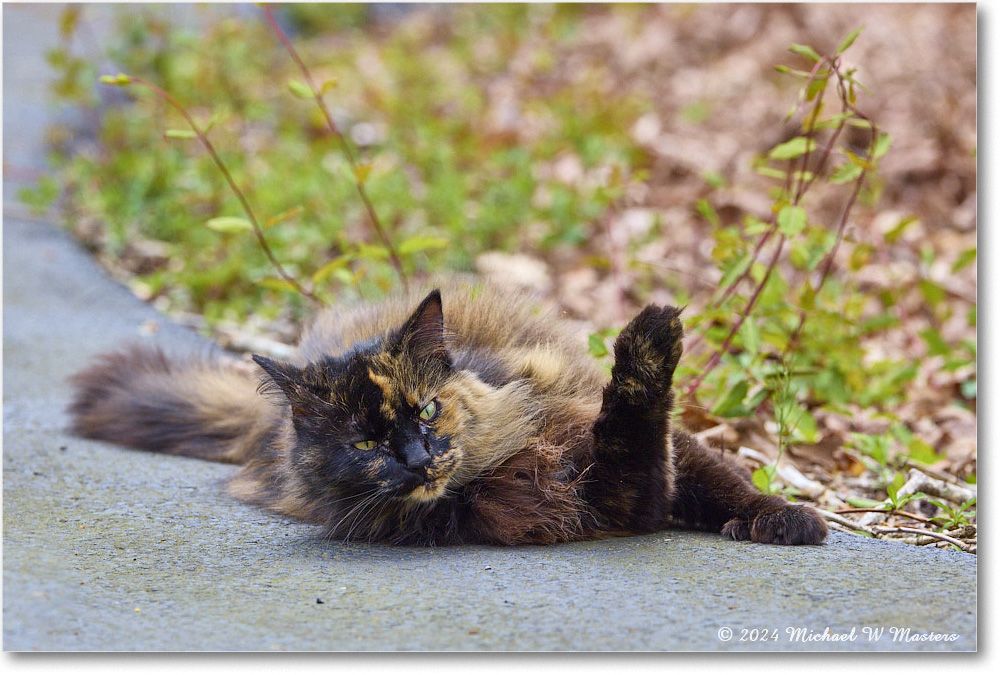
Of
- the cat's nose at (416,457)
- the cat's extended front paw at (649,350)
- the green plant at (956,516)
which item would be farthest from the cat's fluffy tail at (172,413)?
the green plant at (956,516)

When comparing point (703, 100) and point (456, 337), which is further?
point (703, 100)

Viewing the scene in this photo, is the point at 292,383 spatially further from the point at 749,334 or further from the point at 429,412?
the point at 749,334

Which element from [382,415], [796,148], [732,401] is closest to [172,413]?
[382,415]

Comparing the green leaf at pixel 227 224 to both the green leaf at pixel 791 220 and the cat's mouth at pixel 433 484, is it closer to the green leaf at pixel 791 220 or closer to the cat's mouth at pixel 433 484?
the cat's mouth at pixel 433 484

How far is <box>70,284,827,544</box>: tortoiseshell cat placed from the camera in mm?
2320

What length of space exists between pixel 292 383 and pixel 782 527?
4.42 ft

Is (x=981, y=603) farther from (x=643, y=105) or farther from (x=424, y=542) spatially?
(x=643, y=105)

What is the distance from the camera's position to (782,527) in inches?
91.4

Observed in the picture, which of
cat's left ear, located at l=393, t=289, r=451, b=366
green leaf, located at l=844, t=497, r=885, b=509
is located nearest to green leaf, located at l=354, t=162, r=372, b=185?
cat's left ear, located at l=393, t=289, r=451, b=366

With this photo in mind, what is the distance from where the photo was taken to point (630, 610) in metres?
1.86

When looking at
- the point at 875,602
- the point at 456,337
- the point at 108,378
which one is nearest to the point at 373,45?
the point at 108,378

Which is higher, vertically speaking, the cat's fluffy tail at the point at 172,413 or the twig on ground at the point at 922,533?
the cat's fluffy tail at the point at 172,413

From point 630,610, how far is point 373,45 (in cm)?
799

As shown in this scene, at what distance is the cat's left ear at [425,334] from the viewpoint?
245 centimetres
